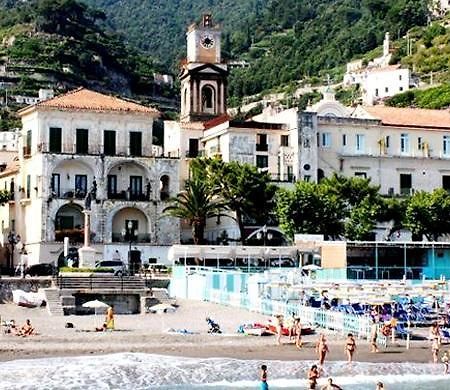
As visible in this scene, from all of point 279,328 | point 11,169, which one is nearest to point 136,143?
point 11,169

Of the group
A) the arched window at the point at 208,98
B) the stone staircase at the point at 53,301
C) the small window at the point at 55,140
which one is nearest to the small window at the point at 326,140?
the arched window at the point at 208,98

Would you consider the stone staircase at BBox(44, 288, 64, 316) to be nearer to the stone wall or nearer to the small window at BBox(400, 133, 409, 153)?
the stone wall

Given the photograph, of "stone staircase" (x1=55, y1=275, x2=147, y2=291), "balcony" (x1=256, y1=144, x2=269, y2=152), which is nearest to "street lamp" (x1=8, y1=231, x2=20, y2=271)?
"stone staircase" (x1=55, y1=275, x2=147, y2=291)

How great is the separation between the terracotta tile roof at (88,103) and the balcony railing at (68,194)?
525 centimetres

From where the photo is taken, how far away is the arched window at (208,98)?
86.4 metres

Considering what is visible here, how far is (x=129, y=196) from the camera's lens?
71.1m

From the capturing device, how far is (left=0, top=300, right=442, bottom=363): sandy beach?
124 feet

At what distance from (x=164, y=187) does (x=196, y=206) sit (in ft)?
18.8

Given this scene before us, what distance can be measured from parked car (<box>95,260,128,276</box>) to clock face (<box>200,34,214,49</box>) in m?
27.0

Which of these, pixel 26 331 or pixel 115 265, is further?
pixel 115 265

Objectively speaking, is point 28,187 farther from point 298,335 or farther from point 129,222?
point 298,335

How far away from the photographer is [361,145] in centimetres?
7725

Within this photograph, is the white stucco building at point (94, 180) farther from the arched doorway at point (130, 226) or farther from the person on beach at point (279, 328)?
the person on beach at point (279, 328)

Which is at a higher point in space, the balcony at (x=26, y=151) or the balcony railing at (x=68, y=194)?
the balcony at (x=26, y=151)
